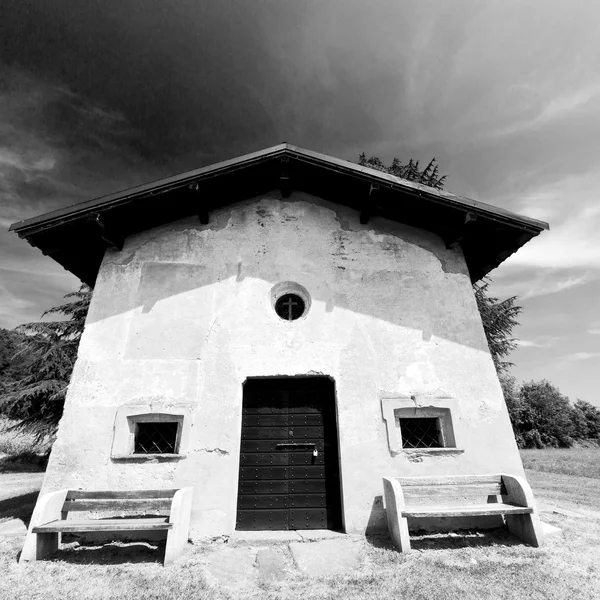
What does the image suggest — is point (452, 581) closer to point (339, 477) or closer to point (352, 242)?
point (339, 477)

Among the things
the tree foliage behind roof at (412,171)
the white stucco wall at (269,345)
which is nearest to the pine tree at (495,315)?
the tree foliage behind roof at (412,171)

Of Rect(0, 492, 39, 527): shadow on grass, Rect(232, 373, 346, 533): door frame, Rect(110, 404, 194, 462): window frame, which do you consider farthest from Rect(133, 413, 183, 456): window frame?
Rect(0, 492, 39, 527): shadow on grass

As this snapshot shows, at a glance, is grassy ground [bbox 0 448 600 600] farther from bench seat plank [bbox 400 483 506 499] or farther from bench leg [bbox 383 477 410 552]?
bench seat plank [bbox 400 483 506 499]

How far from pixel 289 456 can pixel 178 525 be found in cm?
174

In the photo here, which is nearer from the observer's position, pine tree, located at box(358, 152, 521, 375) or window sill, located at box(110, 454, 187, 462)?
window sill, located at box(110, 454, 187, 462)

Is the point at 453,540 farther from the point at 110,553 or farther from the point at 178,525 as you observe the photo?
the point at 110,553

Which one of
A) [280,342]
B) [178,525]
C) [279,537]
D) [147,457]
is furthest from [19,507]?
[280,342]

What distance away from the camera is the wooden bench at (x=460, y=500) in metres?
4.09

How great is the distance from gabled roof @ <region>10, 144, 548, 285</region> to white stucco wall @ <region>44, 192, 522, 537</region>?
0.27m

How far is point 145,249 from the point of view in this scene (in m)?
6.18

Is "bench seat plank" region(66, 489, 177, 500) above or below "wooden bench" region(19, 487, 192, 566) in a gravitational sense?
above

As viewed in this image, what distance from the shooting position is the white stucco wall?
4824mm

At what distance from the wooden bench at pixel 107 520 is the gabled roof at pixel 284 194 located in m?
3.82

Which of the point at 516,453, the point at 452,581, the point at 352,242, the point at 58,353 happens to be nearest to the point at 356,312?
the point at 352,242
